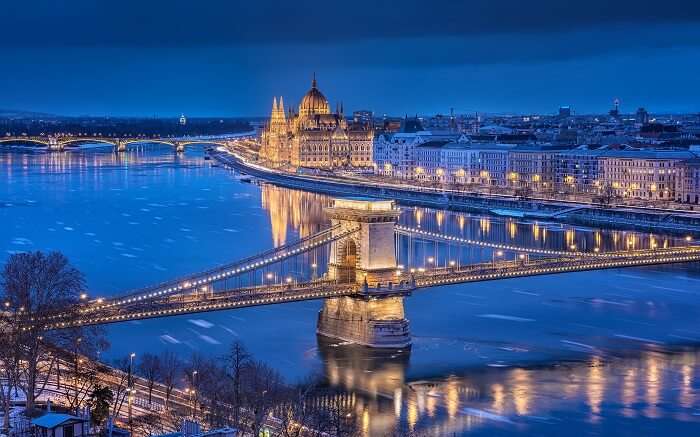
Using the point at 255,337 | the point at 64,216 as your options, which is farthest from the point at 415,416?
the point at 64,216

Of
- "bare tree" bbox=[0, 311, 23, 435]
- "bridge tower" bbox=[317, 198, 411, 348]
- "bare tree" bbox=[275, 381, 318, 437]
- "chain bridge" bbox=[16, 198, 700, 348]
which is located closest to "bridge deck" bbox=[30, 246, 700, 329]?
"chain bridge" bbox=[16, 198, 700, 348]

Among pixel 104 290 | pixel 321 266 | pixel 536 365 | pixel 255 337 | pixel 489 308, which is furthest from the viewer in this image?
pixel 321 266

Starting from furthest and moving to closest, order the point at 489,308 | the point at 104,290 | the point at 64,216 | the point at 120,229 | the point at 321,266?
1. the point at 64,216
2. the point at 120,229
3. the point at 321,266
4. the point at 104,290
5. the point at 489,308

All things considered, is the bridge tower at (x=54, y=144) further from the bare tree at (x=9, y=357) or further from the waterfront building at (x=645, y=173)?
the bare tree at (x=9, y=357)

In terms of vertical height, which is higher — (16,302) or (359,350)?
(16,302)

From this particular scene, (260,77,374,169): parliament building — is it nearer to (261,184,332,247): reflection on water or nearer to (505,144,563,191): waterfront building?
(261,184,332,247): reflection on water

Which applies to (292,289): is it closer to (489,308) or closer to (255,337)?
(255,337)

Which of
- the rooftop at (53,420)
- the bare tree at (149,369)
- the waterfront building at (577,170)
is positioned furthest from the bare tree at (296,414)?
the waterfront building at (577,170)

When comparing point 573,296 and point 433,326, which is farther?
point 573,296
